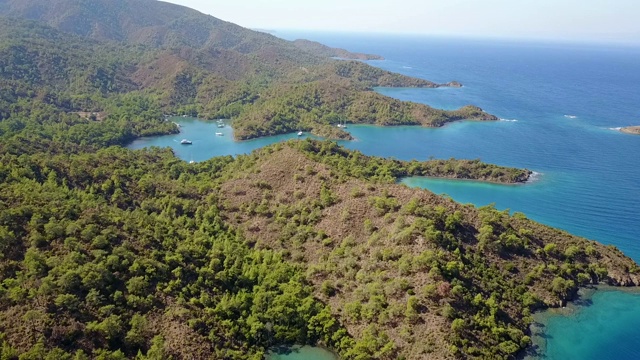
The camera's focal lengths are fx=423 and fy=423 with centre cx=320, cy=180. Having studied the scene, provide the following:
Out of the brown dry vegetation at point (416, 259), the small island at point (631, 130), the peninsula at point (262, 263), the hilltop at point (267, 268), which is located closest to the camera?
the hilltop at point (267, 268)

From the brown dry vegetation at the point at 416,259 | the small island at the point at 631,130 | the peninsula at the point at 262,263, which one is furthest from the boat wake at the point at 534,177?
the small island at the point at 631,130

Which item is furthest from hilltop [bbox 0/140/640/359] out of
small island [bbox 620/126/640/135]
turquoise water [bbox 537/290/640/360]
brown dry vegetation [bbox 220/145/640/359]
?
small island [bbox 620/126/640/135]

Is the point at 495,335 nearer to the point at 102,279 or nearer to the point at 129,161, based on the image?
the point at 102,279

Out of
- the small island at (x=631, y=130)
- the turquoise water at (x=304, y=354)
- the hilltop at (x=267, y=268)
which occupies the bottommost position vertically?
the turquoise water at (x=304, y=354)

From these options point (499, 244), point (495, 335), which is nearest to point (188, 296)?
point (495, 335)

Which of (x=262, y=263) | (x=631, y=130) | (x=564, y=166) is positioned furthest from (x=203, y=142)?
(x=631, y=130)

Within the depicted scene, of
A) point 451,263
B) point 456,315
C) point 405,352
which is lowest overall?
point 405,352

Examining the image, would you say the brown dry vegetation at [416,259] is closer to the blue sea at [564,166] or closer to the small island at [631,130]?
the blue sea at [564,166]

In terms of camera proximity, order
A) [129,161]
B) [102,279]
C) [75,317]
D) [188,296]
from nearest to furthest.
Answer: [75,317]
[102,279]
[188,296]
[129,161]

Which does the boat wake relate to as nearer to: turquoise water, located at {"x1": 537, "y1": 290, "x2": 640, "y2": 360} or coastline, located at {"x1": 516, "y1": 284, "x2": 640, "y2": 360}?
coastline, located at {"x1": 516, "y1": 284, "x2": 640, "y2": 360}
